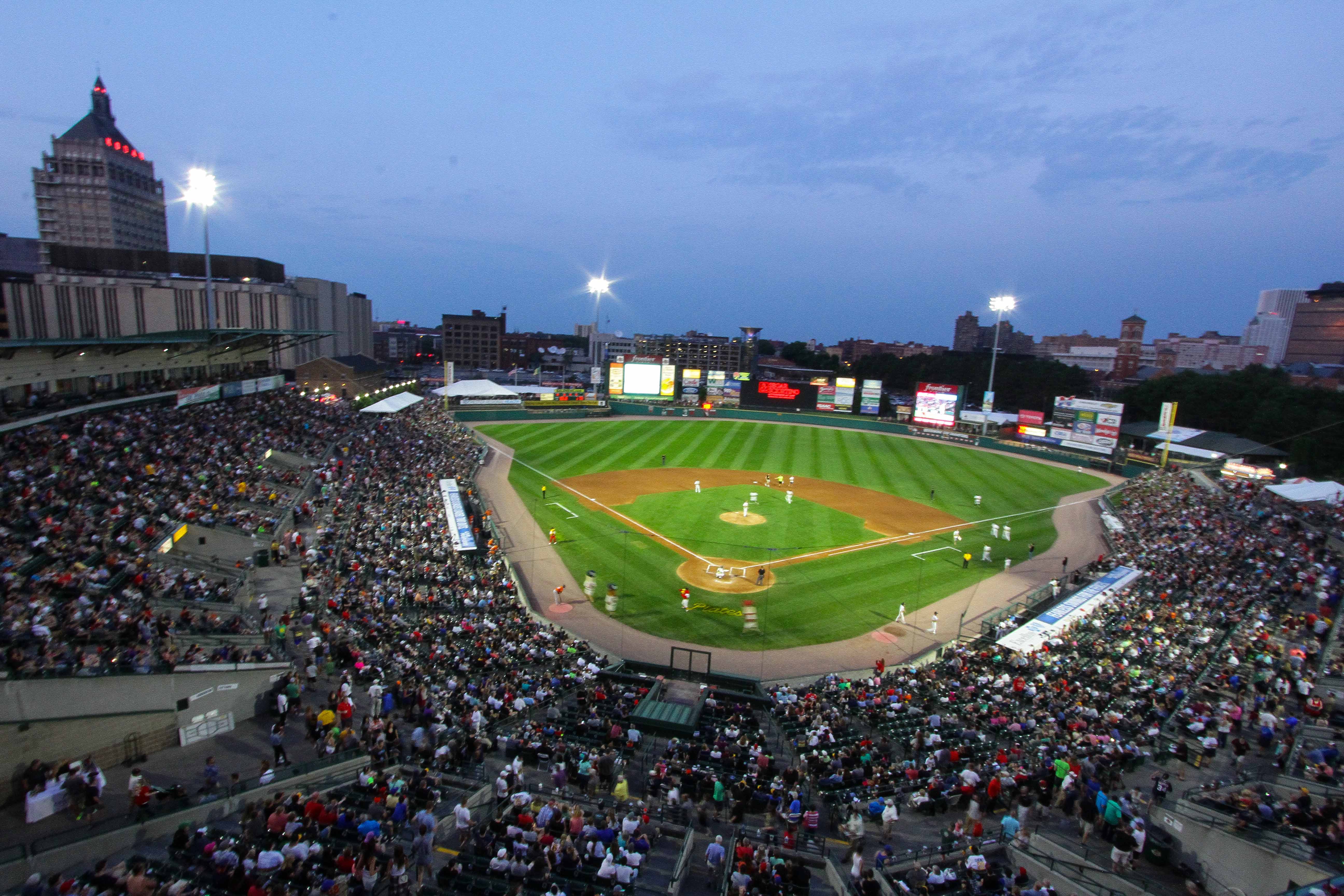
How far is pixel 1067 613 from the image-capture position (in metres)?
21.1

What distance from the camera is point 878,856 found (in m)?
9.70

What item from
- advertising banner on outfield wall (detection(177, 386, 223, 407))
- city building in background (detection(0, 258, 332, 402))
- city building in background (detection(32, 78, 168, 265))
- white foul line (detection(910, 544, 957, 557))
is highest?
city building in background (detection(32, 78, 168, 265))

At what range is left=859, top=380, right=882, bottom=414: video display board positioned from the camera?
238ft

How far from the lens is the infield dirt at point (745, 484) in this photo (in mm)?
26594

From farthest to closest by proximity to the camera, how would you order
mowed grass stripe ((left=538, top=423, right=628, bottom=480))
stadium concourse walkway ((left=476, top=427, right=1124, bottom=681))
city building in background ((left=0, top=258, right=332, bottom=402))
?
mowed grass stripe ((left=538, top=423, right=628, bottom=480)), city building in background ((left=0, top=258, right=332, bottom=402)), stadium concourse walkway ((left=476, top=427, right=1124, bottom=681))

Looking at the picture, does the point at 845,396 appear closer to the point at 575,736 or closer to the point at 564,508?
the point at 564,508

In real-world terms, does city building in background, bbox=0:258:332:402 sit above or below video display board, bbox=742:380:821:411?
above

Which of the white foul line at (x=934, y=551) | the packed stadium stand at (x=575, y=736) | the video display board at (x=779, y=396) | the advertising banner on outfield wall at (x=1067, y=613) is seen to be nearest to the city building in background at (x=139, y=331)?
the packed stadium stand at (x=575, y=736)

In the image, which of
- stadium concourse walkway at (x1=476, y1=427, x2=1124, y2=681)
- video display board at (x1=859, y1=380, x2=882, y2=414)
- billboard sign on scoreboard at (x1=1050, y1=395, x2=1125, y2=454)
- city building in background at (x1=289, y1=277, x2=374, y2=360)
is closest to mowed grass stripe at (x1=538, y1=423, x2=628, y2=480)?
stadium concourse walkway at (x1=476, y1=427, x2=1124, y2=681)

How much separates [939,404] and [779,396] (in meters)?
16.9

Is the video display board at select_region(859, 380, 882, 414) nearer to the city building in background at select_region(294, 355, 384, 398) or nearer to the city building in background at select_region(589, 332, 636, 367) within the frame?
the city building in background at select_region(294, 355, 384, 398)

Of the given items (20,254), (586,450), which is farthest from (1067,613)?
(20,254)

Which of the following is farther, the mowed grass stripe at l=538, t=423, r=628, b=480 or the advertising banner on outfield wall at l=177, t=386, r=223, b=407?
Result: the mowed grass stripe at l=538, t=423, r=628, b=480

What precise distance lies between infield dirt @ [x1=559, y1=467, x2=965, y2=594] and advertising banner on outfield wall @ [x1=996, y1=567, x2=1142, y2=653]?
8224 mm
